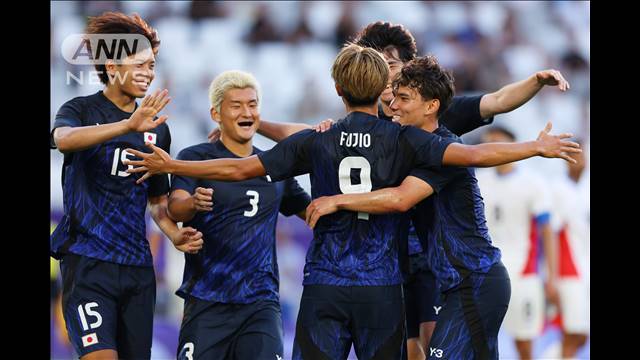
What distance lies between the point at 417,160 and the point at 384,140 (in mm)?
228

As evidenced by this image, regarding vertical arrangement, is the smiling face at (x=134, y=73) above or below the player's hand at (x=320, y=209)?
above

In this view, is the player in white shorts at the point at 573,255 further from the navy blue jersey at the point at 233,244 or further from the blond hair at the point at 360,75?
the blond hair at the point at 360,75

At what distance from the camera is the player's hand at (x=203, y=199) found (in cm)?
555

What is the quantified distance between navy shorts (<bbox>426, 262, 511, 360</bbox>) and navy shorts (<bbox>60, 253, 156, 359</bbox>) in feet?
6.26

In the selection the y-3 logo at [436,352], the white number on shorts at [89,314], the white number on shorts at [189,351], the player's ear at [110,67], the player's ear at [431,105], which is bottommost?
the white number on shorts at [189,351]

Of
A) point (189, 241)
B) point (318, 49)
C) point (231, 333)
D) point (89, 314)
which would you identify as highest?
point (318, 49)

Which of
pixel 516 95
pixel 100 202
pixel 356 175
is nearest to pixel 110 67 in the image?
pixel 100 202

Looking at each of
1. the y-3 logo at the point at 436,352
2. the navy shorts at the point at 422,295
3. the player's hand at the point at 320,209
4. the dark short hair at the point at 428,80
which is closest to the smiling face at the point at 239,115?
the dark short hair at the point at 428,80

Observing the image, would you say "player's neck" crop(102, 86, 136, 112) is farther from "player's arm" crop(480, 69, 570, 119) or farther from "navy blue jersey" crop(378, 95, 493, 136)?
"player's arm" crop(480, 69, 570, 119)

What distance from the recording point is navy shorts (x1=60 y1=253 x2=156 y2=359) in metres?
5.76

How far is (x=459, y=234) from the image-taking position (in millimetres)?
5457

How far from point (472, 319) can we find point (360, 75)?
5.13ft

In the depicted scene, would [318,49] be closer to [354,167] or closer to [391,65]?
[391,65]

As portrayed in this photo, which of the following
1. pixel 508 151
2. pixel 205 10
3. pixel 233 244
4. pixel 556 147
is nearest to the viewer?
pixel 556 147
